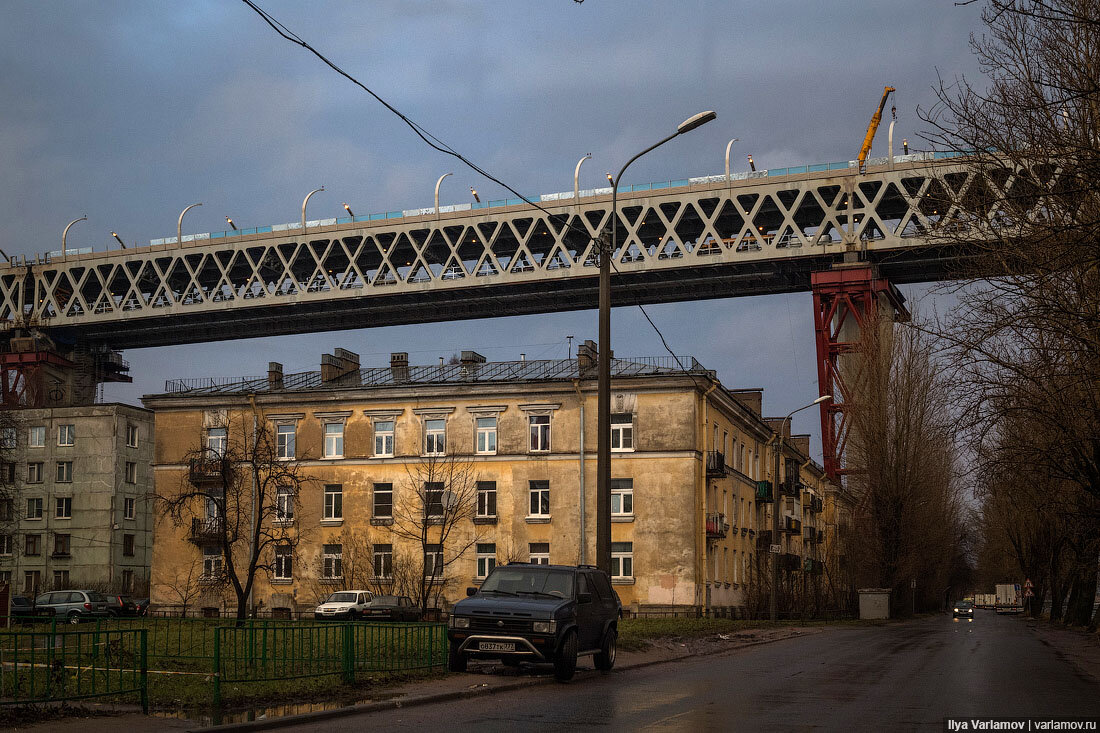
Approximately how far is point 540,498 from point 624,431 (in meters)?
4.70

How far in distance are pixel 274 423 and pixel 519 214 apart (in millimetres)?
37399

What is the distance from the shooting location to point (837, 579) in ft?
212

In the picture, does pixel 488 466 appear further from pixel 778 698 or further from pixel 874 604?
pixel 778 698

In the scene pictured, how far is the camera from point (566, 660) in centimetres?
1717

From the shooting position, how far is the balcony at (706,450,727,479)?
159 feet

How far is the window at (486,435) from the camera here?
49.2 m

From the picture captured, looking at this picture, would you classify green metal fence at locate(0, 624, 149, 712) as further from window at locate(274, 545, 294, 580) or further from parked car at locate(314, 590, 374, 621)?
window at locate(274, 545, 294, 580)

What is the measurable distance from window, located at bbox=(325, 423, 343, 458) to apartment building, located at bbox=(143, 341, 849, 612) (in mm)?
66

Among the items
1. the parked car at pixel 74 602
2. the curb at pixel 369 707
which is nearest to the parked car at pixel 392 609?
the parked car at pixel 74 602

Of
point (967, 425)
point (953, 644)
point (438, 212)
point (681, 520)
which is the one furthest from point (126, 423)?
point (967, 425)

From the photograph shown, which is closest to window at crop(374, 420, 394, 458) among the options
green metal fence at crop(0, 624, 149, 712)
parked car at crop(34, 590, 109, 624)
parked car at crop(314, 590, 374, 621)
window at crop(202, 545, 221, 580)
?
parked car at crop(314, 590, 374, 621)

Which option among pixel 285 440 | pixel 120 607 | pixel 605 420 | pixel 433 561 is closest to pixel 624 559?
pixel 433 561

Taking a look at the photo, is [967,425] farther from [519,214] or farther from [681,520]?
[519,214]

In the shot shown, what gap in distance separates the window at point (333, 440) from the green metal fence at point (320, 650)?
33.9 m
